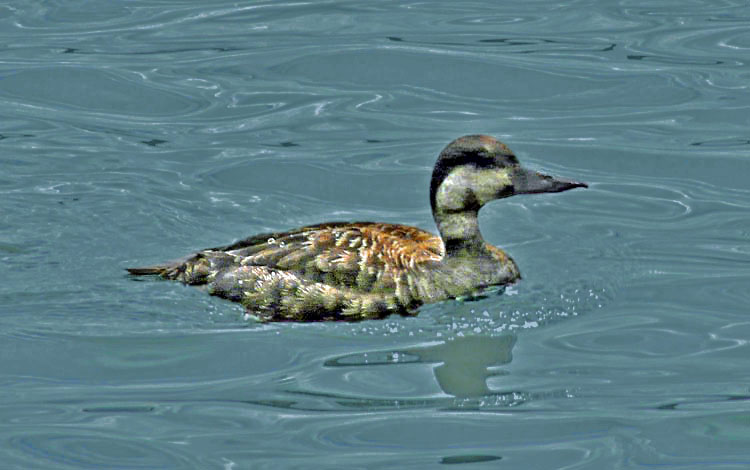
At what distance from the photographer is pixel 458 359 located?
11.3 meters

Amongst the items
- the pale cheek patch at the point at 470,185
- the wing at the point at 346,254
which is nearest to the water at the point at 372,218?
the wing at the point at 346,254

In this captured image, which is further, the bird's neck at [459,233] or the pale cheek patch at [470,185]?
the bird's neck at [459,233]

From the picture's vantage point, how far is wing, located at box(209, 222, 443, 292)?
1216 cm

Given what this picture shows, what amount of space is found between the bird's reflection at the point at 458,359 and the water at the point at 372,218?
0.08ft

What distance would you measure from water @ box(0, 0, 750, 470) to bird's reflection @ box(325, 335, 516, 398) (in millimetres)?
24

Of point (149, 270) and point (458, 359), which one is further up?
point (149, 270)

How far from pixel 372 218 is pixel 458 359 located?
3154mm

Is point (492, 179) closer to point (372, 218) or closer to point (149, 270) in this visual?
point (372, 218)

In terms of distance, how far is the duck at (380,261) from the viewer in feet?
39.7

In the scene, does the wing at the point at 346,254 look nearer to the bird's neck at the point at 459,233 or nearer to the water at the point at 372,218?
the bird's neck at the point at 459,233

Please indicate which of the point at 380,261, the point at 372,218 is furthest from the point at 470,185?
the point at 372,218

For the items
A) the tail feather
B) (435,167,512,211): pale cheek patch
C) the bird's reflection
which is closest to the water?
the bird's reflection

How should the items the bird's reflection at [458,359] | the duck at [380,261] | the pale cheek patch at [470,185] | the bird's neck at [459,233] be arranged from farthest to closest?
the bird's neck at [459,233] < the pale cheek patch at [470,185] < the duck at [380,261] < the bird's reflection at [458,359]

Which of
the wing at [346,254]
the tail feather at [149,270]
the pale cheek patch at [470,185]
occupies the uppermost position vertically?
the pale cheek patch at [470,185]
